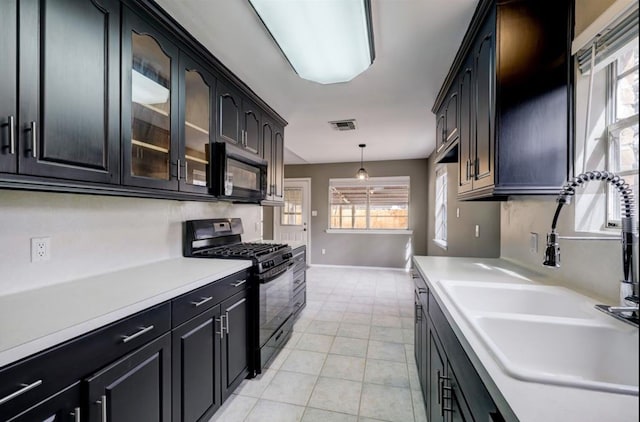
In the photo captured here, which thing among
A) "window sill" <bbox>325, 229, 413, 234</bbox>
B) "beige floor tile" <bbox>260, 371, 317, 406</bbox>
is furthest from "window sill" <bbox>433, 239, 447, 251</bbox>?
"beige floor tile" <bbox>260, 371, 317, 406</bbox>

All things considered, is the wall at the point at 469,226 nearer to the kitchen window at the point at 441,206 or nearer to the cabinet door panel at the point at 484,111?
the kitchen window at the point at 441,206

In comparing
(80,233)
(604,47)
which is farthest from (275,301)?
(604,47)

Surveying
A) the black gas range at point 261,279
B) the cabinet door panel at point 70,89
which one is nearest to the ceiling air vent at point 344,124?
the black gas range at point 261,279

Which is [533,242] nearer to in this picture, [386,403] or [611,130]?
[611,130]

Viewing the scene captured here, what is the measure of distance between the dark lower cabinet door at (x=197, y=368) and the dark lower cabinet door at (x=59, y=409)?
45cm

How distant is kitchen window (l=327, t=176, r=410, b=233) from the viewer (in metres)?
6.14

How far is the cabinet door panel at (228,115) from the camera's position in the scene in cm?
228

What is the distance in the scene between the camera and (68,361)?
0.92 m

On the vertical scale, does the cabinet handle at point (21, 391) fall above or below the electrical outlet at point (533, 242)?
below

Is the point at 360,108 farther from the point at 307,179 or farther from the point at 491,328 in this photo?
the point at 307,179

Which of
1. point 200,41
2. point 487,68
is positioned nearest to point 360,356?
point 487,68

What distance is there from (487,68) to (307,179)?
5131 millimetres

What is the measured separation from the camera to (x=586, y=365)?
2.94 feet

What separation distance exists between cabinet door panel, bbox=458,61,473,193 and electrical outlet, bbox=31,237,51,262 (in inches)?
93.3
